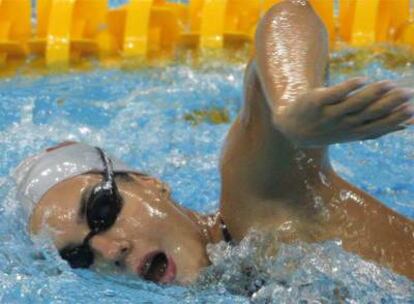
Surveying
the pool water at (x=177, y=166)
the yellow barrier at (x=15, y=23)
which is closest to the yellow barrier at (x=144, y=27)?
the pool water at (x=177, y=166)

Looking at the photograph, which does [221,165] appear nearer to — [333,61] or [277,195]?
[277,195]

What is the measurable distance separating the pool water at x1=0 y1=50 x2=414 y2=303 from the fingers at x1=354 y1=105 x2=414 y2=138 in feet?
1.91

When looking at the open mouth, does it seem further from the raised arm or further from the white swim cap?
the raised arm

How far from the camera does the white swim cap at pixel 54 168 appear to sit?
2150mm

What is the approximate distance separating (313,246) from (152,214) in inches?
15.0

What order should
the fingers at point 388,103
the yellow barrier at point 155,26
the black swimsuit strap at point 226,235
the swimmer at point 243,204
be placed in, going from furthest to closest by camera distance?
the yellow barrier at point 155,26
the black swimsuit strap at point 226,235
the swimmer at point 243,204
the fingers at point 388,103

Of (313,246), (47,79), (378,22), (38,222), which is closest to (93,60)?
(47,79)

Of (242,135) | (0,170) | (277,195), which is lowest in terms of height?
(0,170)

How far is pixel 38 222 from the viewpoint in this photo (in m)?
2.10

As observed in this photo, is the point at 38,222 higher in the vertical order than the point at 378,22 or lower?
lower

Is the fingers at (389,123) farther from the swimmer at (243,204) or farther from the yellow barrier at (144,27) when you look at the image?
the yellow barrier at (144,27)

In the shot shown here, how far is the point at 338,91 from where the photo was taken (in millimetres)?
1417

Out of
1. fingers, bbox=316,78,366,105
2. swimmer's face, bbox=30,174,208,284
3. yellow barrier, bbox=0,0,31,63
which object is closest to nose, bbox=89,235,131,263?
swimmer's face, bbox=30,174,208,284

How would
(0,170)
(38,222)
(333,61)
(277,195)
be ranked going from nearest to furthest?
(277,195)
(38,222)
(0,170)
(333,61)
